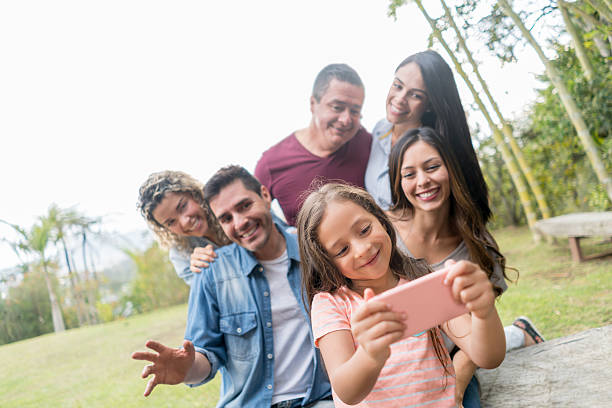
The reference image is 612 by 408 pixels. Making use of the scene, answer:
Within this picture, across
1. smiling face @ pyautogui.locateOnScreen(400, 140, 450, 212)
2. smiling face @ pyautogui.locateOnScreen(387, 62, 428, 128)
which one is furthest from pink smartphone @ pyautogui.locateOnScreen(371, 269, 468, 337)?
smiling face @ pyautogui.locateOnScreen(387, 62, 428, 128)

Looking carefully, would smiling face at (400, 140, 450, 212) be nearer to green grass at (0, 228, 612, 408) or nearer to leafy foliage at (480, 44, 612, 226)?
leafy foliage at (480, 44, 612, 226)

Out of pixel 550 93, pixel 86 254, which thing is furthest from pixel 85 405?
pixel 550 93

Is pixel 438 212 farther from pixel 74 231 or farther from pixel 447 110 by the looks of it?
pixel 74 231

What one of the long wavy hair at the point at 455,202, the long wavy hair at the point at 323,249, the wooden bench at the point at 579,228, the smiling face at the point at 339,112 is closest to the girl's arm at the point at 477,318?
the long wavy hair at the point at 323,249

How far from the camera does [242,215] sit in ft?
4.87

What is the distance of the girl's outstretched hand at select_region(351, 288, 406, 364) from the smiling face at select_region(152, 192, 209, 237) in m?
1.33

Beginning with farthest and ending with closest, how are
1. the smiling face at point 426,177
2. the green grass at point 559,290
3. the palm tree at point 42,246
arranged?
1. the palm tree at point 42,246
2. the green grass at point 559,290
3. the smiling face at point 426,177

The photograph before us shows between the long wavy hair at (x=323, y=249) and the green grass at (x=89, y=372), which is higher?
the long wavy hair at (x=323, y=249)

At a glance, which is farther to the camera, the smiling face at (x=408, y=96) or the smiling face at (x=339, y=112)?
the smiling face at (x=339, y=112)

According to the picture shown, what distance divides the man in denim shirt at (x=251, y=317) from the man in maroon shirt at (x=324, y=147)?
242 millimetres

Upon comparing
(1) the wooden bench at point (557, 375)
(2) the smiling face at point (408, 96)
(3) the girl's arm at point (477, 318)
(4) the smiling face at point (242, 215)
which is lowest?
(1) the wooden bench at point (557, 375)

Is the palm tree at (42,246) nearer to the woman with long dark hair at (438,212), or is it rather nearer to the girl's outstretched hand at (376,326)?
the woman with long dark hair at (438,212)

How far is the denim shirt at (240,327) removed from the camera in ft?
4.84

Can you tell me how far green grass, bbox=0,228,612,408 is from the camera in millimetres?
2416
